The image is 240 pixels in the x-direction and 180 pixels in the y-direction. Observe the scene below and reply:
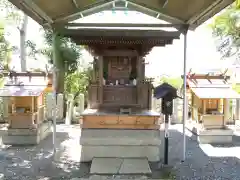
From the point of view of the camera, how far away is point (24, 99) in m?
8.18

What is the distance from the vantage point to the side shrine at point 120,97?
21.0 feet

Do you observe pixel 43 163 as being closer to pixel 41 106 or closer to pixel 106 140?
pixel 106 140

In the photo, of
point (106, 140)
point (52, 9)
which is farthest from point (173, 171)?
point (52, 9)

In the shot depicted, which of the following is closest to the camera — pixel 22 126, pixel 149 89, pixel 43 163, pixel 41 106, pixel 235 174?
pixel 235 174

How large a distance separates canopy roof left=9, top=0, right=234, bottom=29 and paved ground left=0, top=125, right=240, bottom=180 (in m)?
2.69

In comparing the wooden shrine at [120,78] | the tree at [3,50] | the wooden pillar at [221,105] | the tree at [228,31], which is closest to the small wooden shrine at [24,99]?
the tree at [3,50]

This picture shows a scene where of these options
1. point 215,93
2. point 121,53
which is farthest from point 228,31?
point 121,53

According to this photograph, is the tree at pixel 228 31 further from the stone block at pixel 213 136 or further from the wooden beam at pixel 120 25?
the wooden beam at pixel 120 25

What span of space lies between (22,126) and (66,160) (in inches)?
82.6

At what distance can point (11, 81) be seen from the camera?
8.31m

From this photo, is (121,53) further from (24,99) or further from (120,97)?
(24,99)

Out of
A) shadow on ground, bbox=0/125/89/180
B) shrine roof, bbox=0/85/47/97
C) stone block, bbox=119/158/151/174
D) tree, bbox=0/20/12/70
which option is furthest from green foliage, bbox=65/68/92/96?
stone block, bbox=119/158/151/174

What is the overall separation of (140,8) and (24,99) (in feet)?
11.9

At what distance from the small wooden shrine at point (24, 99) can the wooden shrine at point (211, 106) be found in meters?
3.92
